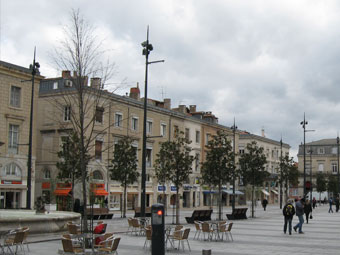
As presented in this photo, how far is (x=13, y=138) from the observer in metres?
38.9

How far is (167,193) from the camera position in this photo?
182ft

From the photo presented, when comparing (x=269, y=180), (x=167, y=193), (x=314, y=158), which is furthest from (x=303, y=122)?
(x=314, y=158)

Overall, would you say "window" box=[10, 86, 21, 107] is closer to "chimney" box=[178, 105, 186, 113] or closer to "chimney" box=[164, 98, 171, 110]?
"chimney" box=[164, 98, 171, 110]

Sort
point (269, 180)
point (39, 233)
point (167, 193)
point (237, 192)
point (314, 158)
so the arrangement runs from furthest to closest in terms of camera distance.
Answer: point (314, 158) < point (269, 180) < point (237, 192) < point (167, 193) < point (39, 233)

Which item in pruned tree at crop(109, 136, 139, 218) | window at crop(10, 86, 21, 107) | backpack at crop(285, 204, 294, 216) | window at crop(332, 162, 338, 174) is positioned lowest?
backpack at crop(285, 204, 294, 216)

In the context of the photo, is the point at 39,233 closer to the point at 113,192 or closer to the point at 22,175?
the point at 22,175

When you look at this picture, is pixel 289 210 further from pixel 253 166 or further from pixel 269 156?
pixel 269 156

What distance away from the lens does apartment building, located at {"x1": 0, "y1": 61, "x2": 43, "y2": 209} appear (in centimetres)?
3800

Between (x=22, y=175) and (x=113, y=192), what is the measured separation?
10259 millimetres

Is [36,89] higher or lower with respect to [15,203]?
higher

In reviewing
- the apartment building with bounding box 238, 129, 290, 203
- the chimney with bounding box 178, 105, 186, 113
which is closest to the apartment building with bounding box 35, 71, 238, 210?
the chimney with bounding box 178, 105, 186, 113

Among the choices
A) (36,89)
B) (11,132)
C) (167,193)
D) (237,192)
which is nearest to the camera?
(11,132)

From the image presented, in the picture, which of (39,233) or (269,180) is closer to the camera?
(39,233)

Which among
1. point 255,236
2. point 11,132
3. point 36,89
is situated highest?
point 36,89
